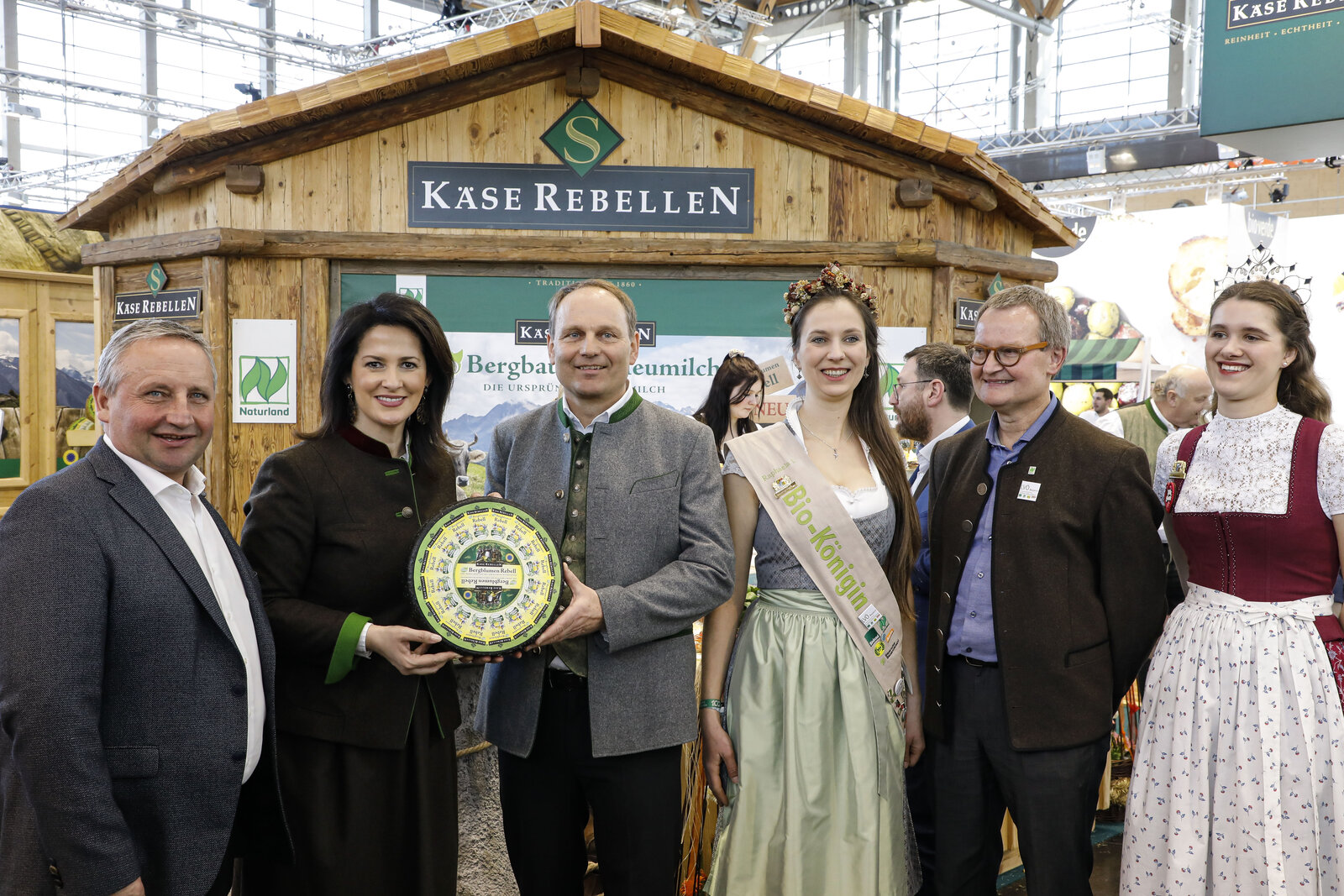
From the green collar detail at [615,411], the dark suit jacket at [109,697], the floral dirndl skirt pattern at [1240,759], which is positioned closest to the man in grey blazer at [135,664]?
the dark suit jacket at [109,697]

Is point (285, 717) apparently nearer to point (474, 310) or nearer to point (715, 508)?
point (715, 508)

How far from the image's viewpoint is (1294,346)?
2.27 m

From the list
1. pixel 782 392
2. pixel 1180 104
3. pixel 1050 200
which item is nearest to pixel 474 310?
pixel 782 392

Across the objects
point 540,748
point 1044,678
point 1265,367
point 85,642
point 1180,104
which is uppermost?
point 1180,104

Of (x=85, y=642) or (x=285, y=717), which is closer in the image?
(x=85, y=642)

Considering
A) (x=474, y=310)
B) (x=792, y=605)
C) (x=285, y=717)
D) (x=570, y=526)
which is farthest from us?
(x=474, y=310)

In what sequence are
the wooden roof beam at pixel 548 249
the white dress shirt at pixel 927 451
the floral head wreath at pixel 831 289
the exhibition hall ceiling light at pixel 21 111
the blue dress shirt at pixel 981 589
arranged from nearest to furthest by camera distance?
the blue dress shirt at pixel 981 589 < the floral head wreath at pixel 831 289 < the white dress shirt at pixel 927 451 < the wooden roof beam at pixel 548 249 < the exhibition hall ceiling light at pixel 21 111

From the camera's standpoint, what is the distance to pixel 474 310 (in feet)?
13.7

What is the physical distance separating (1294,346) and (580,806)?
188 cm

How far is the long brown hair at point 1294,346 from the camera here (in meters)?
2.26

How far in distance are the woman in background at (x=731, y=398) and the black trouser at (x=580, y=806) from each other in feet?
7.05

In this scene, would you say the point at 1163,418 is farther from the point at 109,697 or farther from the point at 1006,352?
the point at 109,697

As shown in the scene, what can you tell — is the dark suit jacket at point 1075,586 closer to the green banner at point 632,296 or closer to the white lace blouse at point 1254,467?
the white lace blouse at point 1254,467

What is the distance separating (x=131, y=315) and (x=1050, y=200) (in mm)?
13766
